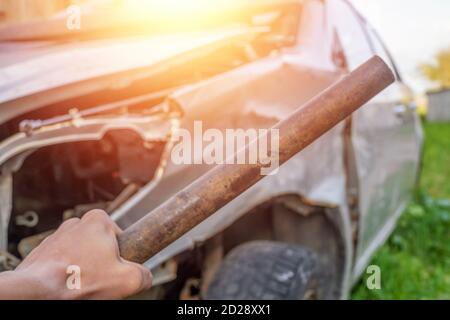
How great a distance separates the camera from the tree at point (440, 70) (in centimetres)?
1925

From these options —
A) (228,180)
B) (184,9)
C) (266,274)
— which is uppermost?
(184,9)

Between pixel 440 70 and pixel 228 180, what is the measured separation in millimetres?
20074

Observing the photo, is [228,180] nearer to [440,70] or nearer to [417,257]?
[417,257]

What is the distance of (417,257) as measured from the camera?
4012mm

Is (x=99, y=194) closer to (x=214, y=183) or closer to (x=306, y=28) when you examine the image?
(x=306, y=28)

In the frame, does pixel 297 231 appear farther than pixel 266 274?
Yes

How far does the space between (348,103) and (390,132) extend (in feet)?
6.51

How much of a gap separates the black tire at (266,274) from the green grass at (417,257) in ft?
3.62

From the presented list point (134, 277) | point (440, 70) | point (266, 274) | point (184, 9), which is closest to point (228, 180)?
point (134, 277)

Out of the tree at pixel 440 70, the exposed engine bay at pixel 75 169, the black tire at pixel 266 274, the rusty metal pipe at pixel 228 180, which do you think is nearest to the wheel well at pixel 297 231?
the black tire at pixel 266 274

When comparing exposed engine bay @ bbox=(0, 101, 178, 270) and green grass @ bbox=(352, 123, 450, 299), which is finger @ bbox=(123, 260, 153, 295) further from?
green grass @ bbox=(352, 123, 450, 299)

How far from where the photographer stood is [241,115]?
2.05m

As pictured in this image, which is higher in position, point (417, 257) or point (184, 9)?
point (184, 9)

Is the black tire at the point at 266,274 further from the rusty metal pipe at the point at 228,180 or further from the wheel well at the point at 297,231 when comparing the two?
the rusty metal pipe at the point at 228,180
